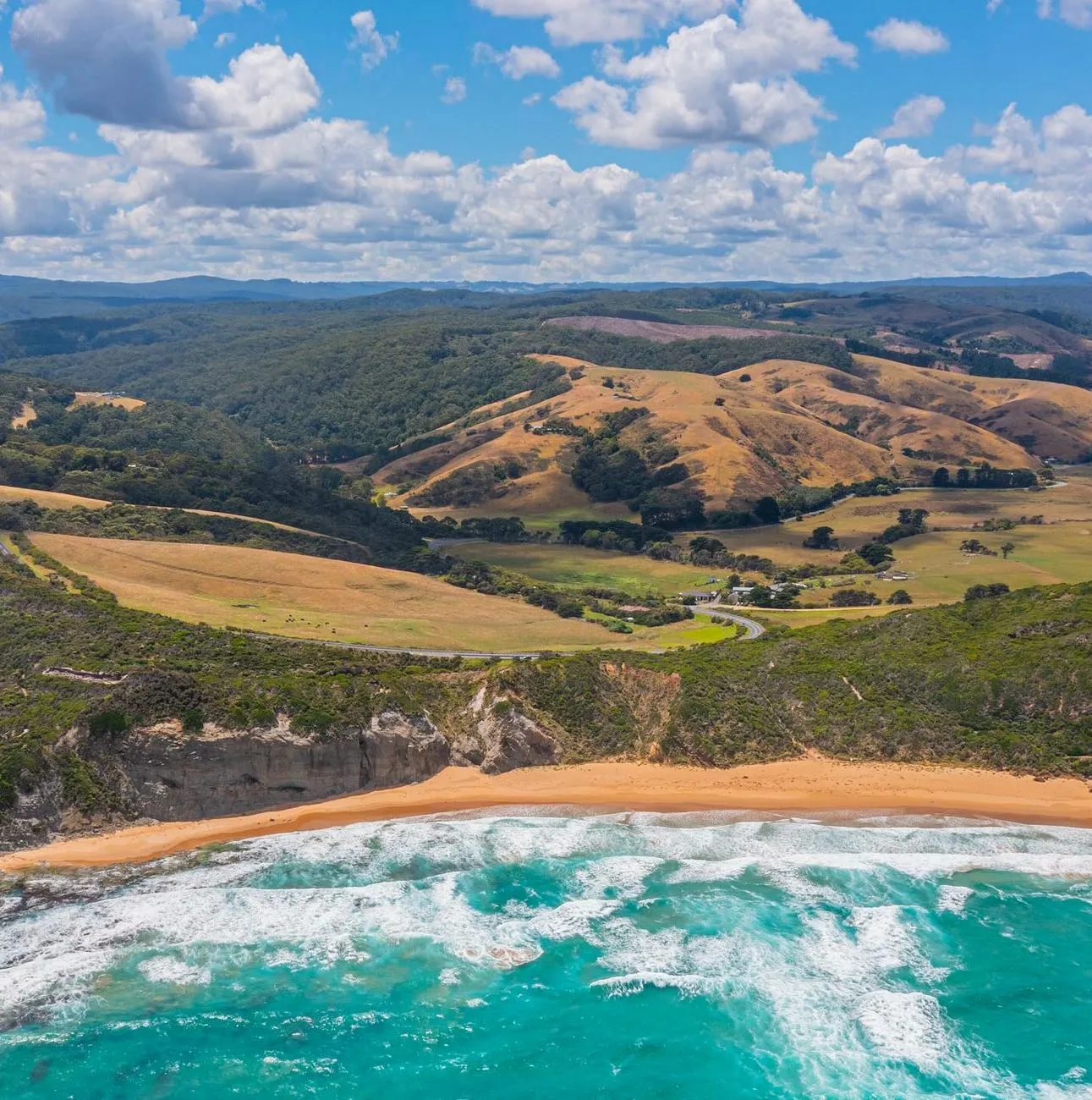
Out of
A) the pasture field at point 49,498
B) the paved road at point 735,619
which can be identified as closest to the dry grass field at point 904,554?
the paved road at point 735,619

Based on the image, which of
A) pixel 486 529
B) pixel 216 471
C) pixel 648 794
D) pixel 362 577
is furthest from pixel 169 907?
pixel 486 529

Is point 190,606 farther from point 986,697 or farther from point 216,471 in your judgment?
point 216,471

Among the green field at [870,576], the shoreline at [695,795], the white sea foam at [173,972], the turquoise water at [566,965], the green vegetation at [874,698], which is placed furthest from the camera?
the green field at [870,576]

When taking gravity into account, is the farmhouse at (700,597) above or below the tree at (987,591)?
below

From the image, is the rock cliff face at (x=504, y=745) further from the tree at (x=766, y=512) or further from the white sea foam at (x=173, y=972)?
the tree at (x=766, y=512)

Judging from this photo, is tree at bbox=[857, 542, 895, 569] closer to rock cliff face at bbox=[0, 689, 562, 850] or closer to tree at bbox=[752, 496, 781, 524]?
tree at bbox=[752, 496, 781, 524]

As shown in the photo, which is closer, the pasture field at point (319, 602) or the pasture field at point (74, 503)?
the pasture field at point (319, 602)

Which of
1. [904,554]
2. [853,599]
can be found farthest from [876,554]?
[853,599]
